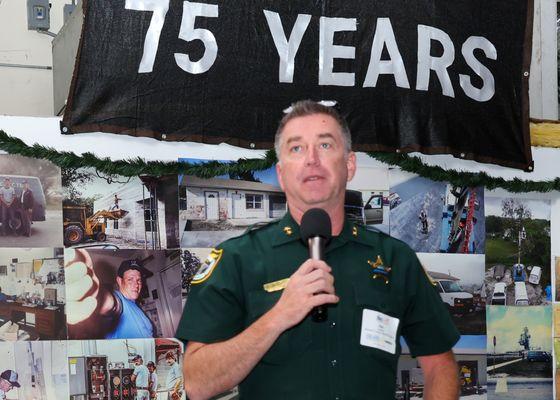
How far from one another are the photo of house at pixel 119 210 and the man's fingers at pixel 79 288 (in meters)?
0.18

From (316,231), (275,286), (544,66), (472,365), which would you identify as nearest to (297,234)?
(275,286)

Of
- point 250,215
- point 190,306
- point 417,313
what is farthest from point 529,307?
point 190,306

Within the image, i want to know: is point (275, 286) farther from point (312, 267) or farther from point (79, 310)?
point (79, 310)

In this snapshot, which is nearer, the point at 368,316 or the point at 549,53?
the point at 368,316

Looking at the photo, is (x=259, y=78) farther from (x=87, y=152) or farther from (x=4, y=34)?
(x=4, y=34)

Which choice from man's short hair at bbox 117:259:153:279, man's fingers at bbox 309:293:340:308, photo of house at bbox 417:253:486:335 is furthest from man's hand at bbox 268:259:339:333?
photo of house at bbox 417:253:486:335

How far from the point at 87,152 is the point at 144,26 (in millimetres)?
693

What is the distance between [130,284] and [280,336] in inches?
73.6

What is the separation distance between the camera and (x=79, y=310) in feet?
12.3

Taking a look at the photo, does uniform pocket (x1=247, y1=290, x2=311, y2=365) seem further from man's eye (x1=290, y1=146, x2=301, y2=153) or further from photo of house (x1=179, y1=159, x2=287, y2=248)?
photo of house (x1=179, y1=159, x2=287, y2=248)

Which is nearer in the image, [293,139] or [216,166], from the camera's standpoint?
[293,139]

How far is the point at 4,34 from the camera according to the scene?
607 cm

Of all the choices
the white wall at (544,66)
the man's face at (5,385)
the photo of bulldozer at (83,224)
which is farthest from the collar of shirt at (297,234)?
the white wall at (544,66)

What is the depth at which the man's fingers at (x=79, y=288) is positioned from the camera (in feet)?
12.3
